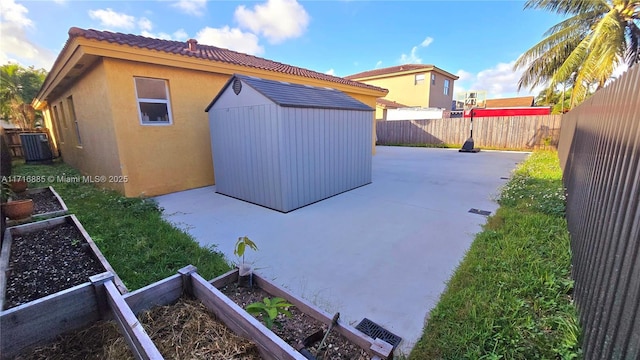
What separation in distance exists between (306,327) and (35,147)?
14486 mm

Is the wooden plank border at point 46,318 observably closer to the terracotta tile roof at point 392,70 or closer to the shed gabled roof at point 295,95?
the shed gabled roof at point 295,95

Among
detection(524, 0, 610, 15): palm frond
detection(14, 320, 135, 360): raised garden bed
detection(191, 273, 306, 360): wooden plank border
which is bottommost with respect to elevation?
detection(14, 320, 135, 360): raised garden bed

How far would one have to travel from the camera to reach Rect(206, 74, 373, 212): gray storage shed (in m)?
4.51

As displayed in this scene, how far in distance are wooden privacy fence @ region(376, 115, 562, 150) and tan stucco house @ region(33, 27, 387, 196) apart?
11.8 meters

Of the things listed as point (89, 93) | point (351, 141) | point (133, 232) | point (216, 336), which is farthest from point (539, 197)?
point (89, 93)

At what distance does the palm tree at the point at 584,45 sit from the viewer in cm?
906

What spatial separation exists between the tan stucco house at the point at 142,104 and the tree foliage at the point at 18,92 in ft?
41.4

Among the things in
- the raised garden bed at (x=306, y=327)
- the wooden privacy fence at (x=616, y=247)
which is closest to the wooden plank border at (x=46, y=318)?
the raised garden bed at (x=306, y=327)

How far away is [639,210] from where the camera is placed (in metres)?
1.22

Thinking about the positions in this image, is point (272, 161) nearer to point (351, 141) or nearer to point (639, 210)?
point (351, 141)

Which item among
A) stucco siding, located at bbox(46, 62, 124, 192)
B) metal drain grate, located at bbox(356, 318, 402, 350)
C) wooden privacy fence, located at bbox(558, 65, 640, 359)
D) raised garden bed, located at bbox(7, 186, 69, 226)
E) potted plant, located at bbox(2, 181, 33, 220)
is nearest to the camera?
wooden privacy fence, located at bbox(558, 65, 640, 359)

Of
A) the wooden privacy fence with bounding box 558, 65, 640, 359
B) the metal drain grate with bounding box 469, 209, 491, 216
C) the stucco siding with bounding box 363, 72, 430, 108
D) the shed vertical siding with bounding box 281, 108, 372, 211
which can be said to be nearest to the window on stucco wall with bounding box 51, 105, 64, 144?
the shed vertical siding with bounding box 281, 108, 372, 211

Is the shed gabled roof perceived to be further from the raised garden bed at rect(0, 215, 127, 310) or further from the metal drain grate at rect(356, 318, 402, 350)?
the metal drain grate at rect(356, 318, 402, 350)

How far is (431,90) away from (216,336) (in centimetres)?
2401
